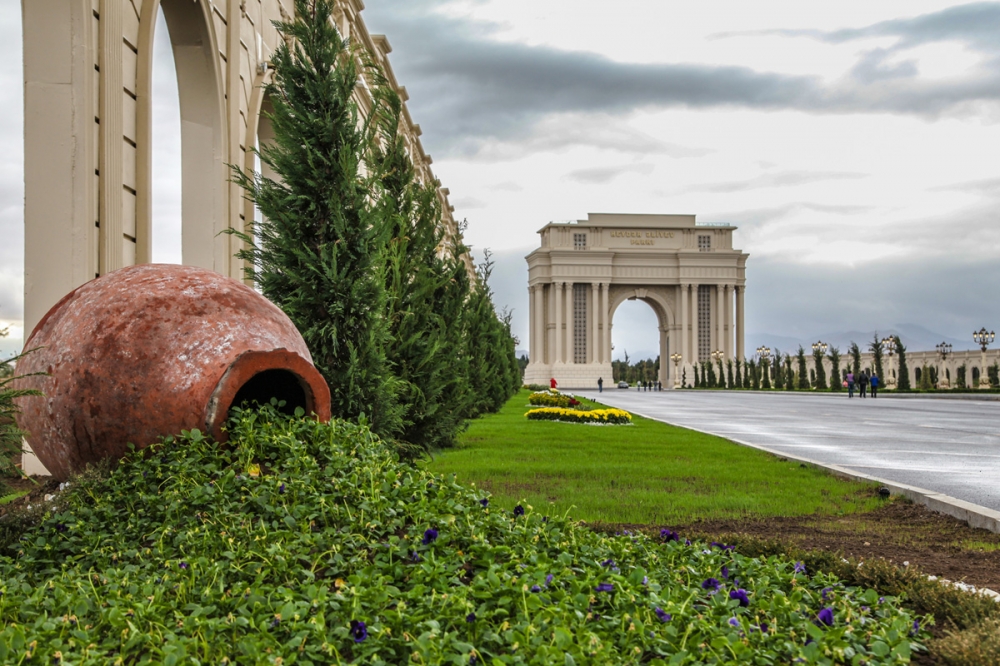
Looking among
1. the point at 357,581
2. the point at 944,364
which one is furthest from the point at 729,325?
the point at 357,581

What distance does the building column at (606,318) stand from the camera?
93.1 m

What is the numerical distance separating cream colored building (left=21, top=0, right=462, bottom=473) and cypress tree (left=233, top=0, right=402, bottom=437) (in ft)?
2.21

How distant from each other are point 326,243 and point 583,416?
12.1 metres

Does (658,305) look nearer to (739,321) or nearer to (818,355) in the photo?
(739,321)

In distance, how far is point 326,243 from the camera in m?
8.16

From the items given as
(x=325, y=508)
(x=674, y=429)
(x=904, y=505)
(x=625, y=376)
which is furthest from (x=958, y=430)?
(x=625, y=376)

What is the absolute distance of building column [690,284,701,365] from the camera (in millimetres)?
92812

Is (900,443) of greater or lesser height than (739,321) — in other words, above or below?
below

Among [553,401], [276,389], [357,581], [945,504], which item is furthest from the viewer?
[553,401]

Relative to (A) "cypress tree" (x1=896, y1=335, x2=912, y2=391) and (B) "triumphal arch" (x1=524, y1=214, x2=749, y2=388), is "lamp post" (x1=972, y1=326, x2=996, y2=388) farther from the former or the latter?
(B) "triumphal arch" (x1=524, y1=214, x2=749, y2=388)

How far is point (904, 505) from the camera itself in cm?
738

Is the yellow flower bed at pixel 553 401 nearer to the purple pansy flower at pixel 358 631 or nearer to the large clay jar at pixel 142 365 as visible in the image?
the large clay jar at pixel 142 365

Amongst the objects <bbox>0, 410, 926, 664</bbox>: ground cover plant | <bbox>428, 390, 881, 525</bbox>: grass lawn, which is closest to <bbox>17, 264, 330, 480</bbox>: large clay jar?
<bbox>0, 410, 926, 664</bbox>: ground cover plant

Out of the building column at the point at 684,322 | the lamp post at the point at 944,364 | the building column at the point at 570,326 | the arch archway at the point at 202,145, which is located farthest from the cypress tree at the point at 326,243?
the building column at the point at 684,322
